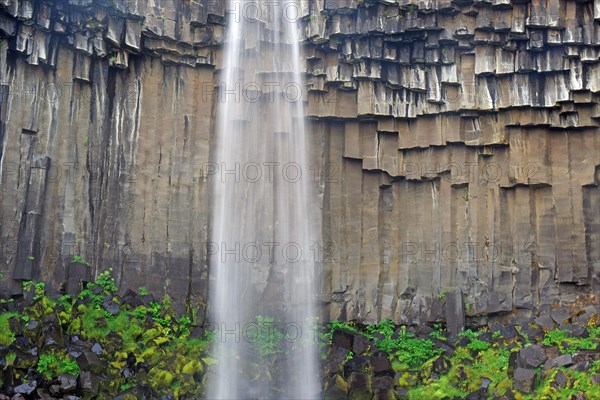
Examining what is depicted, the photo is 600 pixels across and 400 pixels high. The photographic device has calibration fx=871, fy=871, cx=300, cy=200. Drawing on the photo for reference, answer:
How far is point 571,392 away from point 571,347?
1.90 m

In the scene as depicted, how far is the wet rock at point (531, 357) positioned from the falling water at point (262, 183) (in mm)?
5323

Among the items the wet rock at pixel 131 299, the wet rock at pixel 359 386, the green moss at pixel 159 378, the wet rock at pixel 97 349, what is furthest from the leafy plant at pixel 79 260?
the wet rock at pixel 359 386

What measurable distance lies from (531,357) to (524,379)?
71 cm

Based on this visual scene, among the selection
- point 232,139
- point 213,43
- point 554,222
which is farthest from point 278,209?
point 554,222

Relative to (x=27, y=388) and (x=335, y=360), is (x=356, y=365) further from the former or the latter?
(x=27, y=388)

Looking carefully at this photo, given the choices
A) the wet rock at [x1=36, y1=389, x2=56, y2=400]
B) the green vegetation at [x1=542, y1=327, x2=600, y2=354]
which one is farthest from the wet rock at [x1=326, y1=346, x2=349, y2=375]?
the wet rock at [x1=36, y1=389, x2=56, y2=400]

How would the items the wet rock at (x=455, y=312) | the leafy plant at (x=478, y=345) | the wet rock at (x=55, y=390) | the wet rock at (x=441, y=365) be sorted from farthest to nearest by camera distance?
the wet rock at (x=455, y=312), the leafy plant at (x=478, y=345), the wet rock at (x=441, y=365), the wet rock at (x=55, y=390)

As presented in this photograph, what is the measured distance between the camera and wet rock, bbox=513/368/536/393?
18922 mm

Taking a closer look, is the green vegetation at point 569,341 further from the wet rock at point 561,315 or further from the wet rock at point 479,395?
the wet rock at point 479,395

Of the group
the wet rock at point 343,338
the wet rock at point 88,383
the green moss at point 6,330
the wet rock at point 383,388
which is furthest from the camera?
the wet rock at point 343,338

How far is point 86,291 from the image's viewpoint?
69.0ft

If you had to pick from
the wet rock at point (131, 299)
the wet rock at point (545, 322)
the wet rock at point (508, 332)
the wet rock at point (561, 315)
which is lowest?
the wet rock at point (508, 332)

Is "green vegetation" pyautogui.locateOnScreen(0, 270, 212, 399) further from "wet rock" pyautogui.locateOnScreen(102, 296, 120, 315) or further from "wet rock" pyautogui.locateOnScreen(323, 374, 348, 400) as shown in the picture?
"wet rock" pyautogui.locateOnScreen(323, 374, 348, 400)

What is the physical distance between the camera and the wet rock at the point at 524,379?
62.1ft
